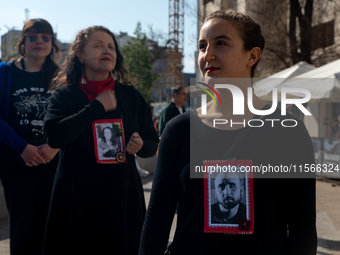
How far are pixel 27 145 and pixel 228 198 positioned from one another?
6.69 feet

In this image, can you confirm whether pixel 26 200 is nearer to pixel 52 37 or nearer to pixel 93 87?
pixel 93 87

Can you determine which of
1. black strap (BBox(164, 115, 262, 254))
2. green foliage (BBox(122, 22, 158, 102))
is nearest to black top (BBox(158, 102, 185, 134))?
black strap (BBox(164, 115, 262, 254))

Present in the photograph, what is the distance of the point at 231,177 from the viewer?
150 cm

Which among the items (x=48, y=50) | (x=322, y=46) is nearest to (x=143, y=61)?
(x=322, y=46)

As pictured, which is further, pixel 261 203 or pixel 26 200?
pixel 26 200

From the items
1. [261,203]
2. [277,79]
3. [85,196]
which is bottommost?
[85,196]

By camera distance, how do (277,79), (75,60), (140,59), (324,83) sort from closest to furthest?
(75,60), (324,83), (277,79), (140,59)

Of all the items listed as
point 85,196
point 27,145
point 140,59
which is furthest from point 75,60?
point 140,59

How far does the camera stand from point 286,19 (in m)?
17.6

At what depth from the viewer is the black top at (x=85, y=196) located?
2488mm

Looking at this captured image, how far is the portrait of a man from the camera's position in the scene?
1489 millimetres

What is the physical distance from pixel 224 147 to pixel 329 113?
59.7 feet

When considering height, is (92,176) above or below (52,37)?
below

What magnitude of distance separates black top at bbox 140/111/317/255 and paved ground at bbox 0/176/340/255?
11.2 feet
